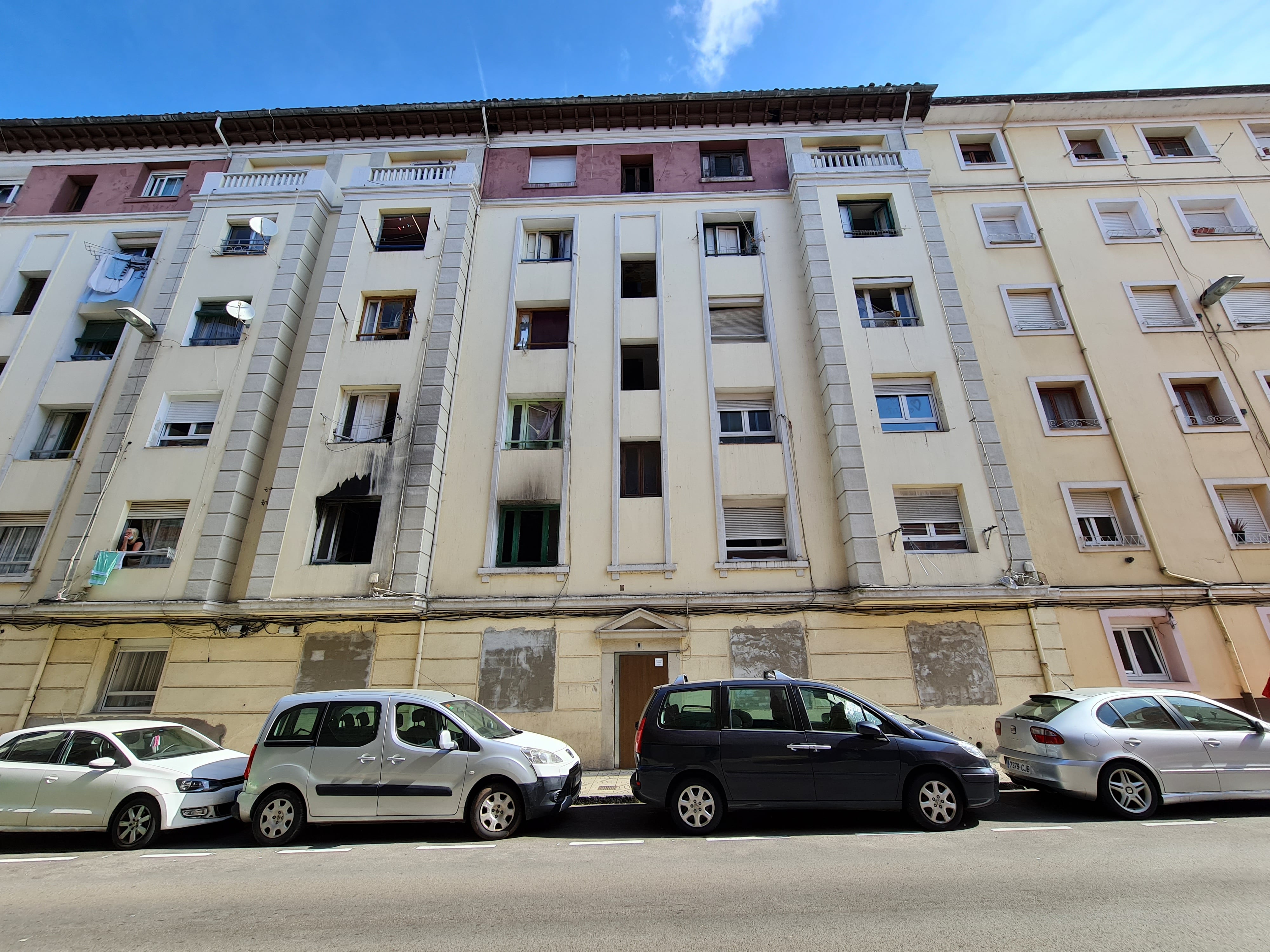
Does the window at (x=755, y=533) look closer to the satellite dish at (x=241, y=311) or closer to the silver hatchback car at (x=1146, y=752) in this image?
the silver hatchback car at (x=1146, y=752)

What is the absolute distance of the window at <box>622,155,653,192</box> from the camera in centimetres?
1612

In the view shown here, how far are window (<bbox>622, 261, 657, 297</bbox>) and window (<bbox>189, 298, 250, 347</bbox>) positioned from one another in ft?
31.4

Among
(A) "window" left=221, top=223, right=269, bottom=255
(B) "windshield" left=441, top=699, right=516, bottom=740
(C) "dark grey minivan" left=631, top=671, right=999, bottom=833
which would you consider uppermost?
(A) "window" left=221, top=223, right=269, bottom=255

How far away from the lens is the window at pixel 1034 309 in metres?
13.3

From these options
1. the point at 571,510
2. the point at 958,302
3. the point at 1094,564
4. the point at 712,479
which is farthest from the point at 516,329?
the point at 1094,564

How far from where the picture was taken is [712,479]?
11.8m

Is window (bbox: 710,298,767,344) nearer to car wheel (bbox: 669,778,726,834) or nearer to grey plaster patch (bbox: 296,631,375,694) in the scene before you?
car wheel (bbox: 669,778,726,834)

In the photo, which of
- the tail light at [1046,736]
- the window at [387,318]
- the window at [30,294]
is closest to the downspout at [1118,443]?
the tail light at [1046,736]

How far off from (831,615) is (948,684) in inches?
92.5

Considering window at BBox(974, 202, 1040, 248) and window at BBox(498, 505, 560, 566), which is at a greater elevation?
window at BBox(974, 202, 1040, 248)

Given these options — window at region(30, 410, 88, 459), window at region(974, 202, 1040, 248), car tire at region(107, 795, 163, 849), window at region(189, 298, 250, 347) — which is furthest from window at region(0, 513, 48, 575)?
window at region(974, 202, 1040, 248)

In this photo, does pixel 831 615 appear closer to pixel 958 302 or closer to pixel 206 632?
pixel 958 302

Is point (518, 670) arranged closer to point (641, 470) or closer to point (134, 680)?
point (641, 470)

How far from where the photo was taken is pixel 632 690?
10.5m
